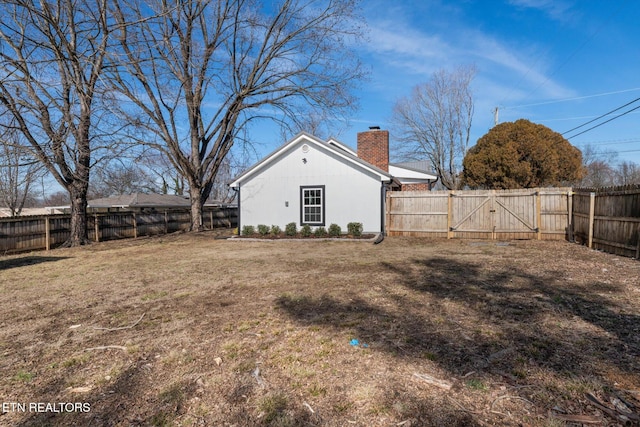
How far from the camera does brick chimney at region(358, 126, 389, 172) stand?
16.6 meters

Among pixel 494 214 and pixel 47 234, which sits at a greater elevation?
pixel 494 214

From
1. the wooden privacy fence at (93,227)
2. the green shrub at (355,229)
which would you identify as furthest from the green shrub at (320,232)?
the wooden privacy fence at (93,227)

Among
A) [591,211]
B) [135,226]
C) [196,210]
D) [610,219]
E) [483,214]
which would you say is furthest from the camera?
[196,210]

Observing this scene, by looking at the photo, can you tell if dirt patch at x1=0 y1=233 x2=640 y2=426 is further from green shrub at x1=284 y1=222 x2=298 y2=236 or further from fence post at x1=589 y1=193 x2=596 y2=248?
green shrub at x1=284 y1=222 x2=298 y2=236

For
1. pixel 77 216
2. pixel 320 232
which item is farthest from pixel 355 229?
pixel 77 216

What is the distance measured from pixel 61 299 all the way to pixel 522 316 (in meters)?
6.99

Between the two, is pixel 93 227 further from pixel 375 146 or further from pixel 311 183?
pixel 375 146

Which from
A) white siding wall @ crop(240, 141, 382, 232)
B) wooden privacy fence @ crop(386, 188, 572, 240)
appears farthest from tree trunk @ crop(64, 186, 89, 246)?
wooden privacy fence @ crop(386, 188, 572, 240)

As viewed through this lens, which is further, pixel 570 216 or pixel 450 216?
pixel 450 216

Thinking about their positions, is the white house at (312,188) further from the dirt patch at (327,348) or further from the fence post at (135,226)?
the dirt patch at (327,348)

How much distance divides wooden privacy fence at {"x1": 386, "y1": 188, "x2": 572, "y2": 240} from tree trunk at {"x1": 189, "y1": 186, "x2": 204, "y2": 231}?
10635mm

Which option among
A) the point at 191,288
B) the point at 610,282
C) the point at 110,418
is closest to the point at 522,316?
the point at 610,282

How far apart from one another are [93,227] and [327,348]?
14891mm

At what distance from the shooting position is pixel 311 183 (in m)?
14.7
